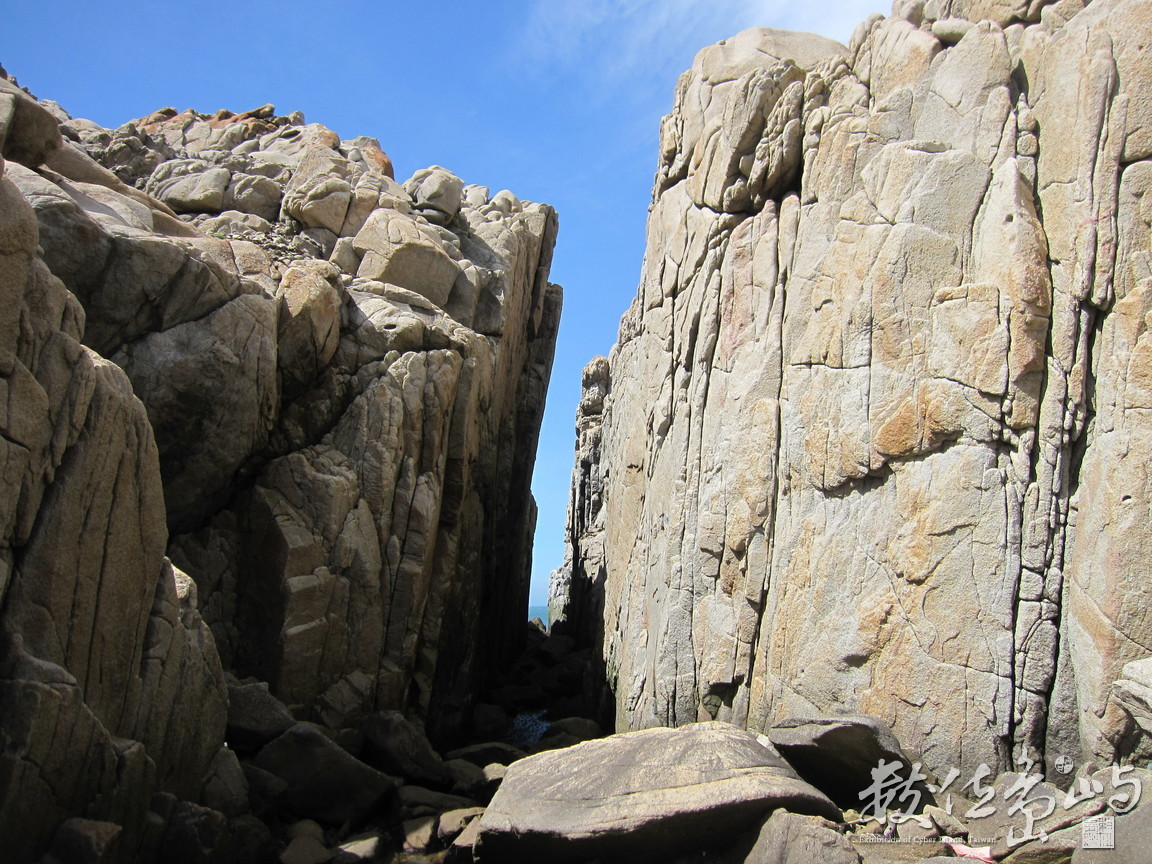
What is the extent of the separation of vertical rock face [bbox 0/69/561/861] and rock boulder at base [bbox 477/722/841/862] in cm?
421

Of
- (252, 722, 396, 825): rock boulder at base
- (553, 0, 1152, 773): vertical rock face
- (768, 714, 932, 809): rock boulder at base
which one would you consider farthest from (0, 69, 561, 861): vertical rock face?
(768, 714, 932, 809): rock boulder at base

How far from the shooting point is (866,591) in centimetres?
1568

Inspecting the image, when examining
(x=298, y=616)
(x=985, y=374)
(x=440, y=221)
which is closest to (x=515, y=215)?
(x=440, y=221)

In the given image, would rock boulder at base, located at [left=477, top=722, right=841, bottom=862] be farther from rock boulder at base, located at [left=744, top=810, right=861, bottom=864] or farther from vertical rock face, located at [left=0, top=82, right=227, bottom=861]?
vertical rock face, located at [left=0, top=82, right=227, bottom=861]

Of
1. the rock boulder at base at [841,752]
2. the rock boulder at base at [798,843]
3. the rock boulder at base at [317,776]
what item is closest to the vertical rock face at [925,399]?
the rock boulder at base at [841,752]

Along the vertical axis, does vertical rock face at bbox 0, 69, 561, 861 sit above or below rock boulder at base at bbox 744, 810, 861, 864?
above

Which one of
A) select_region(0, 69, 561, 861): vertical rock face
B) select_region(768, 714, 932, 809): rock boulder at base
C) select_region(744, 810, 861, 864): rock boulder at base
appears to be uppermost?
select_region(0, 69, 561, 861): vertical rock face

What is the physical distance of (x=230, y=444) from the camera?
63.3 feet

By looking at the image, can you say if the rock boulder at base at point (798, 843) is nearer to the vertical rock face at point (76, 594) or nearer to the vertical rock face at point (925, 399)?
the vertical rock face at point (925, 399)

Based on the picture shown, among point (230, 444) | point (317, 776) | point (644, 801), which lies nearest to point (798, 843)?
point (644, 801)

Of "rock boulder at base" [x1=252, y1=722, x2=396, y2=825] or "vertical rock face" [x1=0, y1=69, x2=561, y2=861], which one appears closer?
"vertical rock face" [x1=0, y1=69, x2=561, y2=861]

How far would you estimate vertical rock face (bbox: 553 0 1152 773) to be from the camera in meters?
14.0

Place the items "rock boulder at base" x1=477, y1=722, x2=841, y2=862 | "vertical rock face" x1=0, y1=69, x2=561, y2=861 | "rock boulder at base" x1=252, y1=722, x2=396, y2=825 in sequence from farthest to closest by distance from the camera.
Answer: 1. "rock boulder at base" x1=252, y1=722, x2=396, y2=825
2. "rock boulder at base" x1=477, y1=722, x2=841, y2=862
3. "vertical rock face" x1=0, y1=69, x2=561, y2=861

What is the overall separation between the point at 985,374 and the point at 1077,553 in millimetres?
3181
